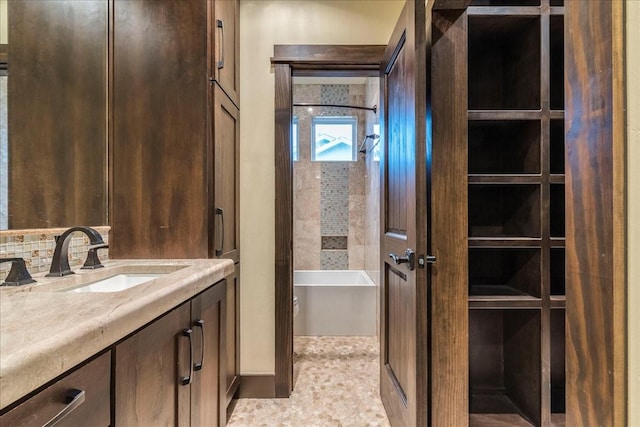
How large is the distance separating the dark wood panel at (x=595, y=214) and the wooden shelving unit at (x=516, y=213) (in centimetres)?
87

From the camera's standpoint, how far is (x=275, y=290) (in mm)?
1964

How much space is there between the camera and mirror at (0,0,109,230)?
110 centimetres

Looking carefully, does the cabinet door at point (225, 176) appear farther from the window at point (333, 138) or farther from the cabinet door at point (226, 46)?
the window at point (333, 138)

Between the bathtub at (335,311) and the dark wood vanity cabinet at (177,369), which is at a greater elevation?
the dark wood vanity cabinet at (177,369)

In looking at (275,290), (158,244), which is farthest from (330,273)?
(158,244)

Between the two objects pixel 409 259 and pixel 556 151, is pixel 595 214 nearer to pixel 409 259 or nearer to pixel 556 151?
pixel 409 259

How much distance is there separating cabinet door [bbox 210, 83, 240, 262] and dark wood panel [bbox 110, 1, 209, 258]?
0.08 meters

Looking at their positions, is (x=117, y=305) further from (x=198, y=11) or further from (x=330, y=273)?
(x=330, y=273)

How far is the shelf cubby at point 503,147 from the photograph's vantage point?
1.55 metres

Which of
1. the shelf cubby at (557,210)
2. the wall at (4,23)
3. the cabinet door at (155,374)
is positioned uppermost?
the wall at (4,23)

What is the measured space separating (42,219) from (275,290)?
47.3 inches

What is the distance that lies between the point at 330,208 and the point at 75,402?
336cm

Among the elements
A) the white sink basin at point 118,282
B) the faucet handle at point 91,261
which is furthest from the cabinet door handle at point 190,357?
the faucet handle at point 91,261

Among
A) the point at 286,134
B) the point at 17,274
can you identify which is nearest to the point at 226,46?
the point at 286,134
